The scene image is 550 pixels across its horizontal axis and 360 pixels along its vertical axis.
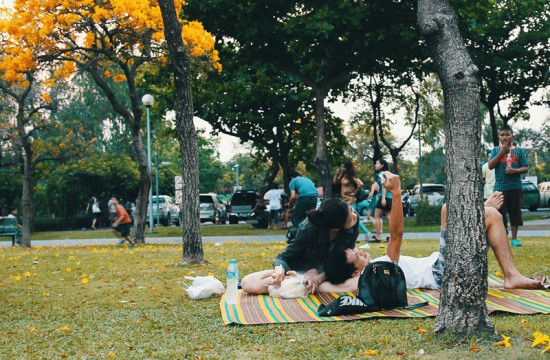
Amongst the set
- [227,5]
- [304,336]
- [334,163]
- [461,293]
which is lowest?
[304,336]

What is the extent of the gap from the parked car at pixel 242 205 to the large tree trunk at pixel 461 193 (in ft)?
113

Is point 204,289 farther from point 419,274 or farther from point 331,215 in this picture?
point 419,274

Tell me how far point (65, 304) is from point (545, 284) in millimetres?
5054

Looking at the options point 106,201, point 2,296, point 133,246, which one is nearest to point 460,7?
point 133,246

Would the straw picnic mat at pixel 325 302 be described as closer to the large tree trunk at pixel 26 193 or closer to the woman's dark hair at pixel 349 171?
the woman's dark hair at pixel 349 171

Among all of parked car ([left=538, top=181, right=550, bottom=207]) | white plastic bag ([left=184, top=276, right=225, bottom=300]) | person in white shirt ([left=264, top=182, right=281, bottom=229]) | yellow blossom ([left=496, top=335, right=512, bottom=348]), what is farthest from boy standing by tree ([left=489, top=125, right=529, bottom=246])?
parked car ([left=538, top=181, right=550, bottom=207])

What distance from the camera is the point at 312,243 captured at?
7.03 metres

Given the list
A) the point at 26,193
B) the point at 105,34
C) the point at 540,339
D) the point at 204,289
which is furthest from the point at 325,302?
the point at 26,193

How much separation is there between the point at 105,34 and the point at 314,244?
1244cm

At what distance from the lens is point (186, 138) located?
1081 centimetres

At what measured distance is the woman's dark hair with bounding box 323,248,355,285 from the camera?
682 cm

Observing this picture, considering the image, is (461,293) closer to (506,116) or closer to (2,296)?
(2,296)

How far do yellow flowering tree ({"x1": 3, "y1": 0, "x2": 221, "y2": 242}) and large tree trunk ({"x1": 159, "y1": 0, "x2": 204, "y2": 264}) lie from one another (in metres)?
5.87

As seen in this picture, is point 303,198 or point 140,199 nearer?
point 303,198
